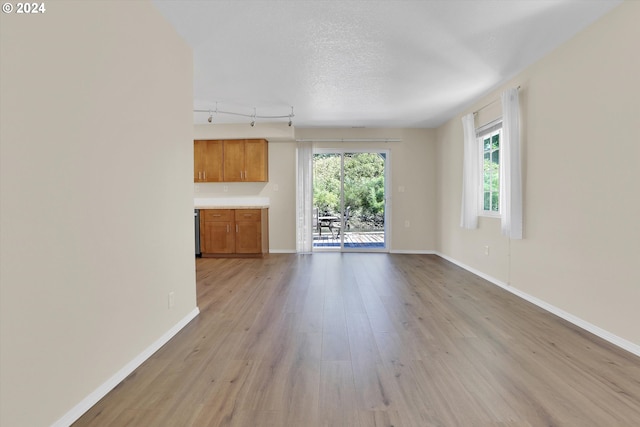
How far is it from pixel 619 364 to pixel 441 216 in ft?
13.5

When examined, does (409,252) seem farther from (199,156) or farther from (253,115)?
(199,156)

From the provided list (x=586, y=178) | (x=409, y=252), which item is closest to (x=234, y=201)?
(x=409, y=252)

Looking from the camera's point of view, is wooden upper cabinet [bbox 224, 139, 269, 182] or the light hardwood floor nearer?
the light hardwood floor

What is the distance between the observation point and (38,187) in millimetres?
1316

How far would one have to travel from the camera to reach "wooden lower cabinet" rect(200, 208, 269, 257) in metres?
5.87

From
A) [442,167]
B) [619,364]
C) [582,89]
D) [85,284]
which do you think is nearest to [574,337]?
[619,364]

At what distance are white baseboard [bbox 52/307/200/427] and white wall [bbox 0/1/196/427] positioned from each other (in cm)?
3

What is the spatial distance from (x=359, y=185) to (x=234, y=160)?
8.08ft

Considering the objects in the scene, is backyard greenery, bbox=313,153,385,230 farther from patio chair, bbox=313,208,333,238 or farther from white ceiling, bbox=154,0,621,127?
white ceiling, bbox=154,0,621,127

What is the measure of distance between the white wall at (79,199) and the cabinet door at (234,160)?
366 cm

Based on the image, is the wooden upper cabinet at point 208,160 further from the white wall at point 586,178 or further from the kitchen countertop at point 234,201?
the white wall at point 586,178

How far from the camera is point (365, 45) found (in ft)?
9.49

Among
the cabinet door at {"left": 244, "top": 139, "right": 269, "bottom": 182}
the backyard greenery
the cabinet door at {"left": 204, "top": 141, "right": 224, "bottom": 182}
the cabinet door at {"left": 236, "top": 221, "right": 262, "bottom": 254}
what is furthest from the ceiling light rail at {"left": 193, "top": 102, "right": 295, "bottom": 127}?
the cabinet door at {"left": 236, "top": 221, "right": 262, "bottom": 254}

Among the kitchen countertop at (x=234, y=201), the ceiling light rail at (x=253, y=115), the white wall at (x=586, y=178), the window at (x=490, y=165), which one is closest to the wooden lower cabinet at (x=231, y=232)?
the kitchen countertop at (x=234, y=201)
